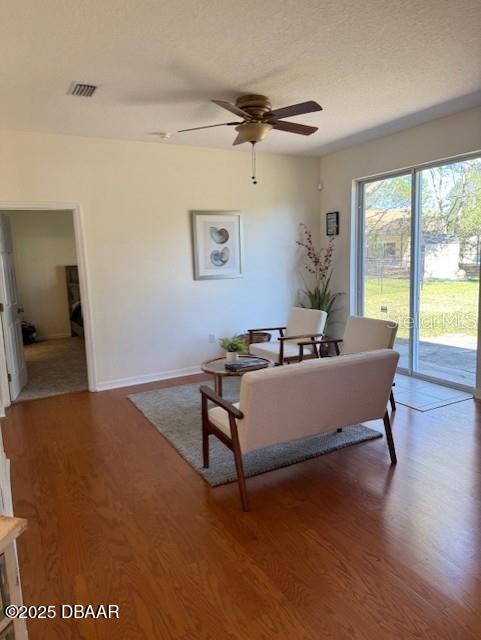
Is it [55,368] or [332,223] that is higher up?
[332,223]

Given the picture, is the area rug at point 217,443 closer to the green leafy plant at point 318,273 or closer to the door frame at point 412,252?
the door frame at point 412,252

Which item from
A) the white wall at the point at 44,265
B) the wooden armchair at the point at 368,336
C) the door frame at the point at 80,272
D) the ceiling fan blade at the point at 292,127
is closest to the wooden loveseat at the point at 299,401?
the wooden armchair at the point at 368,336

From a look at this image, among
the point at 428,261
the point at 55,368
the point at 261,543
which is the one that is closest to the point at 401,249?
the point at 428,261

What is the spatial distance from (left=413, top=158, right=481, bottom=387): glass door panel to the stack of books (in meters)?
2.15

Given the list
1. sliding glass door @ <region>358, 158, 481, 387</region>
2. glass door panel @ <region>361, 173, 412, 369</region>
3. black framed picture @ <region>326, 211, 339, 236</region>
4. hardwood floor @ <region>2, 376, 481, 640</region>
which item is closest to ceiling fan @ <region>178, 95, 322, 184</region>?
sliding glass door @ <region>358, 158, 481, 387</region>

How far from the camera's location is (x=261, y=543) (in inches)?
86.3

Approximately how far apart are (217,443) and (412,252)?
3117 millimetres

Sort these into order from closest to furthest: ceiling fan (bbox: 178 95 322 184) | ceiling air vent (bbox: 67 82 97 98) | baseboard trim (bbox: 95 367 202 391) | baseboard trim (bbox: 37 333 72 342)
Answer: ceiling air vent (bbox: 67 82 97 98) → ceiling fan (bbox: 178 95 322 184) → baseboard trim (bbox: 95 367 202 391) → baseboard trim (bbox: 37 333 72 342)

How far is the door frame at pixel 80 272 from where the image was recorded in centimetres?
425

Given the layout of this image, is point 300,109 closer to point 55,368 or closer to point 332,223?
point 332,223

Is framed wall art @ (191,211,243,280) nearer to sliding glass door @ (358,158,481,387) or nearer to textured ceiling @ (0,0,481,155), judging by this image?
textured ceiling @ (0,0,481,155)

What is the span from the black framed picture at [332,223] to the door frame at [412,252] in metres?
0.28

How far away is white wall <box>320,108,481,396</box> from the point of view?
4133mm

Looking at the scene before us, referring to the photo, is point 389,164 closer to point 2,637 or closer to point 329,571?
point 329,571
